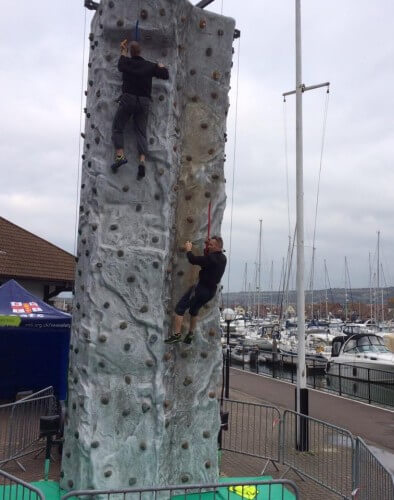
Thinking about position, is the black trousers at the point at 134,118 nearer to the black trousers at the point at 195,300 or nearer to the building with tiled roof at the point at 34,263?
the black trousers at the point at 195,300

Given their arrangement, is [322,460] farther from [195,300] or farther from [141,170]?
[141,170]

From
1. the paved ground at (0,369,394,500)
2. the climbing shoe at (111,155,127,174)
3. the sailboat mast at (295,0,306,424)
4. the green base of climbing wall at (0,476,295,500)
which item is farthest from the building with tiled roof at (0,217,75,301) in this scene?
the climbing shoe at (111,155,127,174)

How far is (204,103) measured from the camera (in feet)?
25.2

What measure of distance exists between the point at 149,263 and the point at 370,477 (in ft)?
12.9

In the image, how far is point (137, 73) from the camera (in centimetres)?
672

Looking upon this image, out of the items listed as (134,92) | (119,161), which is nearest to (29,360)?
(119,161)

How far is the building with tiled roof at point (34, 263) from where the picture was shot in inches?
685

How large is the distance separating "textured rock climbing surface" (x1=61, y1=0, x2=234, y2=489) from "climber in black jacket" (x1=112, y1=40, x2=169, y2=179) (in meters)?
0.20

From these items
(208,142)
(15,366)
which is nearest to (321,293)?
(15,366)

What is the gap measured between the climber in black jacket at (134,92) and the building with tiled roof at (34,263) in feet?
36.7

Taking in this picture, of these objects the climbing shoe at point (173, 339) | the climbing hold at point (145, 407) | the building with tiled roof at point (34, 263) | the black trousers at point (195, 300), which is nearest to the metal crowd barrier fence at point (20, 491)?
the climbing hold at point (145, 407)

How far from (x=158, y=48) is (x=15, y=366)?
10.6 m

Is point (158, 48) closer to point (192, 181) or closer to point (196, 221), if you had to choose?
point (192, 181)

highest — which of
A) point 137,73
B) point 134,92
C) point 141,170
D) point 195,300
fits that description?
point 137,73
